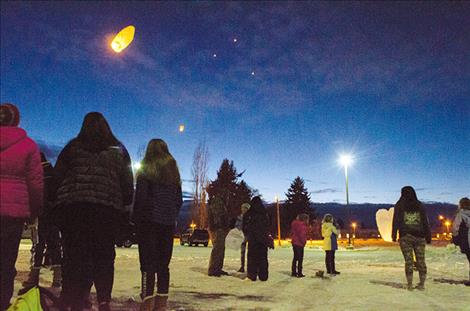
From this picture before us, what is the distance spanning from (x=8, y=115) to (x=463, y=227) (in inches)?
394

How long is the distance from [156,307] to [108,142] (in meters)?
2.15

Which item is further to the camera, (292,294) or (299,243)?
(299,243)

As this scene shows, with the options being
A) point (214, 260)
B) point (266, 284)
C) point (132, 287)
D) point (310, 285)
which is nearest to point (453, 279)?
point (310, 285)

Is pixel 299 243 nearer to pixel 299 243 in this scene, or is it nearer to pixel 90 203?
pixel 299 243

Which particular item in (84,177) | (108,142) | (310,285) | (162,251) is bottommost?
(310,285)

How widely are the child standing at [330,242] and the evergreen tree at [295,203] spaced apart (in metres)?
82.6

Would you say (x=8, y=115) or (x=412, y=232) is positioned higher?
(x=8, y=115)

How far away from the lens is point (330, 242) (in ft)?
43.0

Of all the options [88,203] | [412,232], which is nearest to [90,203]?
[88,203]

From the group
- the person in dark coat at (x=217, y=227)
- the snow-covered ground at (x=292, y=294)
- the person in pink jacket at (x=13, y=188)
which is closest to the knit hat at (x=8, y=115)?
the person in pink jacket at (x=13, y=188)

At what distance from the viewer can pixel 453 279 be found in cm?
1152

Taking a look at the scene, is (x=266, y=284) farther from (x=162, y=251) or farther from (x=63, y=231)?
(x=63, y=231)

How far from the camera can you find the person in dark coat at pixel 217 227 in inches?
448

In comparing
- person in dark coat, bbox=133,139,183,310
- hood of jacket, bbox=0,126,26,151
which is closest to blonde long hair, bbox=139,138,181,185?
person in dark coat, bbox=133,139,183,310
